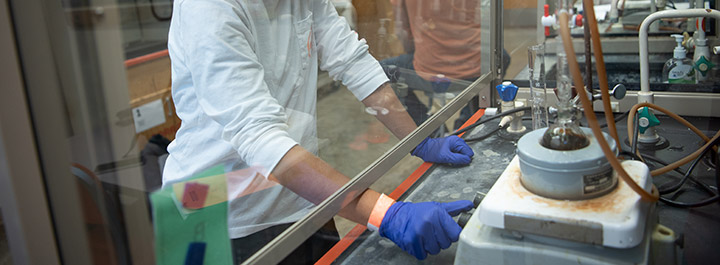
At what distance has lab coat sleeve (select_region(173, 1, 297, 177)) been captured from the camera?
35.4 inches

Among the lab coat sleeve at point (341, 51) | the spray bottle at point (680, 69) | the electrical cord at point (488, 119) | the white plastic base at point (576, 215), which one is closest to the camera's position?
the white plastic base at point (576, 215)

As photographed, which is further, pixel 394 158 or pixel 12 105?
pixel 394 158

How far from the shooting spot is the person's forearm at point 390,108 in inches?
53.6

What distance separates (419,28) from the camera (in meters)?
1.87

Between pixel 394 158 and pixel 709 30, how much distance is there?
55.9 inches

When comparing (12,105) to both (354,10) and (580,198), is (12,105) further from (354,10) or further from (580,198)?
(354,10)

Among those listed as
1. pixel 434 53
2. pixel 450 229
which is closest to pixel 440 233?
pixel 450 229

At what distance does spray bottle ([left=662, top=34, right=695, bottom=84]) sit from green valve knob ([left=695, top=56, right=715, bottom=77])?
0.02 meters

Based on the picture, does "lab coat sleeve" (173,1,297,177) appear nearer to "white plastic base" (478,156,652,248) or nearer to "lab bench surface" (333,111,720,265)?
"lab bench surface" (333,111,720,265)

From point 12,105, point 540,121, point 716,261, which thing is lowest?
point 716,261

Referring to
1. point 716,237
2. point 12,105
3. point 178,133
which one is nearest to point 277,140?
point 178,133

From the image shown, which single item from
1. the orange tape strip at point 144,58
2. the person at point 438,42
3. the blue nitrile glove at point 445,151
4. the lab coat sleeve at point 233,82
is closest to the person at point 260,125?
the lab coat sleeve at point 233,82

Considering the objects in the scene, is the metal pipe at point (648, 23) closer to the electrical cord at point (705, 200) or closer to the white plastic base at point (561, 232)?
the electrical cord at point (705, 200)

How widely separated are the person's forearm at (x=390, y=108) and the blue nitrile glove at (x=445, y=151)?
96 mm
